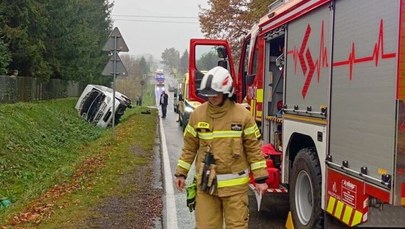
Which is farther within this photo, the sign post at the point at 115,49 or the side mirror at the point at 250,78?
the sign post at the point at 115,49

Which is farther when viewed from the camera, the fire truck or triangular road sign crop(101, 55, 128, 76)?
triangular road sign crop(101, 55, 128, 76)

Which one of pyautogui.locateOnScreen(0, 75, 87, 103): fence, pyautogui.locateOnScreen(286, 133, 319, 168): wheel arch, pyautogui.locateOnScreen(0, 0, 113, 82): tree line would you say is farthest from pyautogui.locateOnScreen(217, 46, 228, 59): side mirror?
pyautogui.locateOnScreen(0, 75, 87, 103): fence

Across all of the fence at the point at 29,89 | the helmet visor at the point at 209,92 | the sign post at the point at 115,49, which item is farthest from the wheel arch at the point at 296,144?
the fence at the point at 29,89

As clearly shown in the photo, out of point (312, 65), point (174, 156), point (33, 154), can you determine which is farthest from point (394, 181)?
point (33, 154)

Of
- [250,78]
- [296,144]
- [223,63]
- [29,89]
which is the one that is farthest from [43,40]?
[296,144]

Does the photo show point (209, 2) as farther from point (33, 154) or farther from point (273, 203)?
point (273, 203)

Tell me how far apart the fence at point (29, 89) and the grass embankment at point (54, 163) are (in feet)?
5.24

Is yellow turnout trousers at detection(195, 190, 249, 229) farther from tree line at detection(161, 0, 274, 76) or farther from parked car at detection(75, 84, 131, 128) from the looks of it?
tree line at detection(161, 0, 274, 76)

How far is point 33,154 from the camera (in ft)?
52.2

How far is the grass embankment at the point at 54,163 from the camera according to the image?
7.25 m

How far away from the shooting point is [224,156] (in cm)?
430

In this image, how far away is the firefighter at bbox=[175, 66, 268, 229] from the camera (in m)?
4.28

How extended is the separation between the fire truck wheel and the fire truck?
1cm

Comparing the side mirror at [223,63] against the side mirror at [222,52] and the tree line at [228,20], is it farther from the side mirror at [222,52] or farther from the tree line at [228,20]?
the tree line at [228,20]
